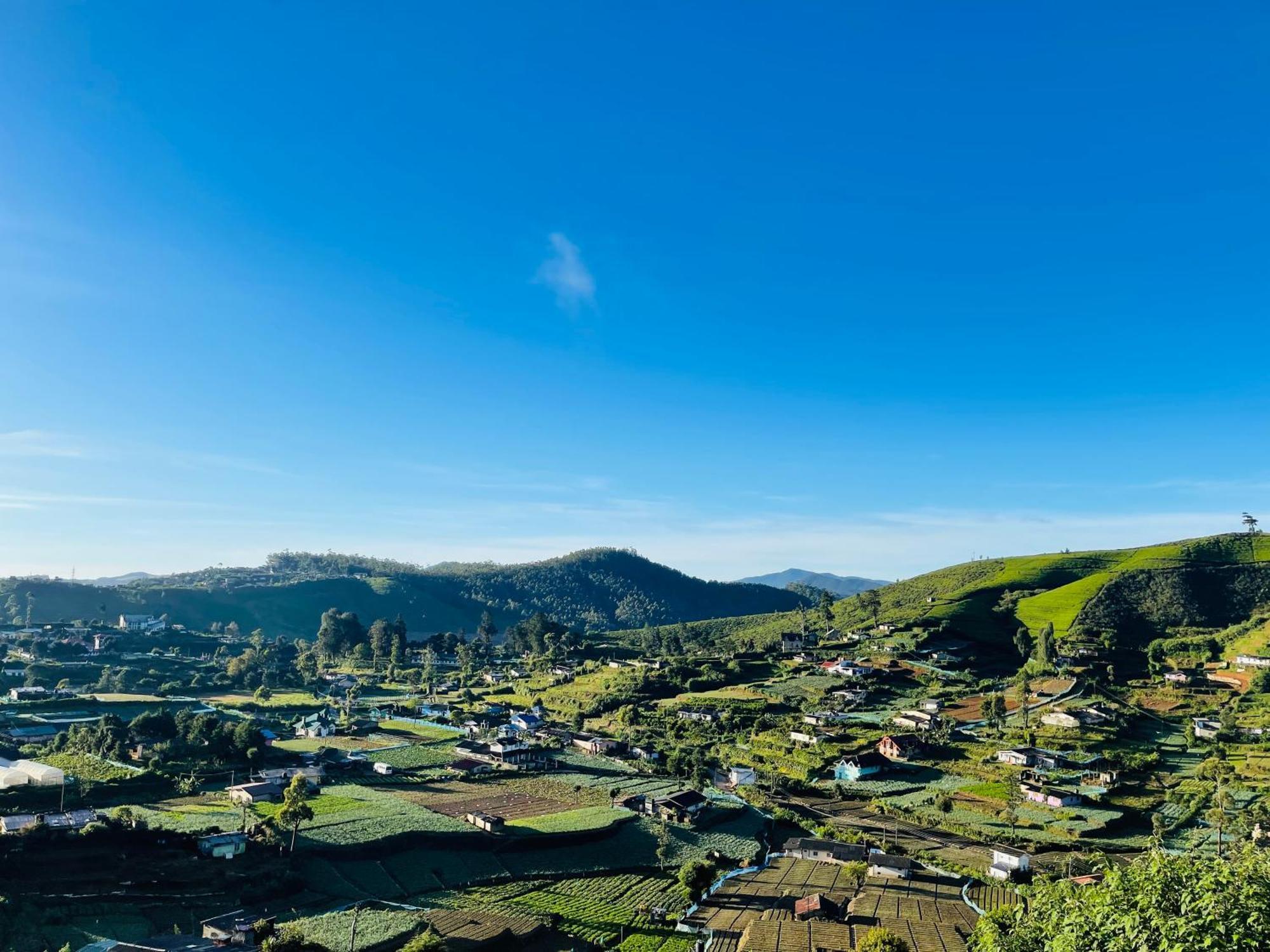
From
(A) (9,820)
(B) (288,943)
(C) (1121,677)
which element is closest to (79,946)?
(B) (288,943)

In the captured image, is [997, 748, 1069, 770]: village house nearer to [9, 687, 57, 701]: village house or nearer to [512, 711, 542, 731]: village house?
[512, 711, 542, 731]: village house

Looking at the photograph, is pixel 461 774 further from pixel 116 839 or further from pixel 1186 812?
pixel 1186 812

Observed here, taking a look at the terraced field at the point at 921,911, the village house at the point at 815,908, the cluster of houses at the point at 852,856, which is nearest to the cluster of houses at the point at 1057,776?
the cluster of houses at the point at 852,856

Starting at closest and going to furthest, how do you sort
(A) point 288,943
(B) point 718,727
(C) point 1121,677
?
(A) point 288,943 < (B) point 718,727 < (C) point 1121,677

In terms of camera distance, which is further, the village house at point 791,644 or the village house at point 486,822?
the village house at point 791,644

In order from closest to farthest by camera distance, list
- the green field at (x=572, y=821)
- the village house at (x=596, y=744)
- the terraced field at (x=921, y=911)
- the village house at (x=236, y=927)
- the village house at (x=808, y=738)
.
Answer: the village house at (x=236, y=927) < the terraced field at (x=921, y=911) < the green field at (x=572, y=821) < the village house at (x=808, y=738) < the village house at (x=596, y=744)

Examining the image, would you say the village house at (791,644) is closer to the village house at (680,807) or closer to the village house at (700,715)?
the village house at (700,715)
